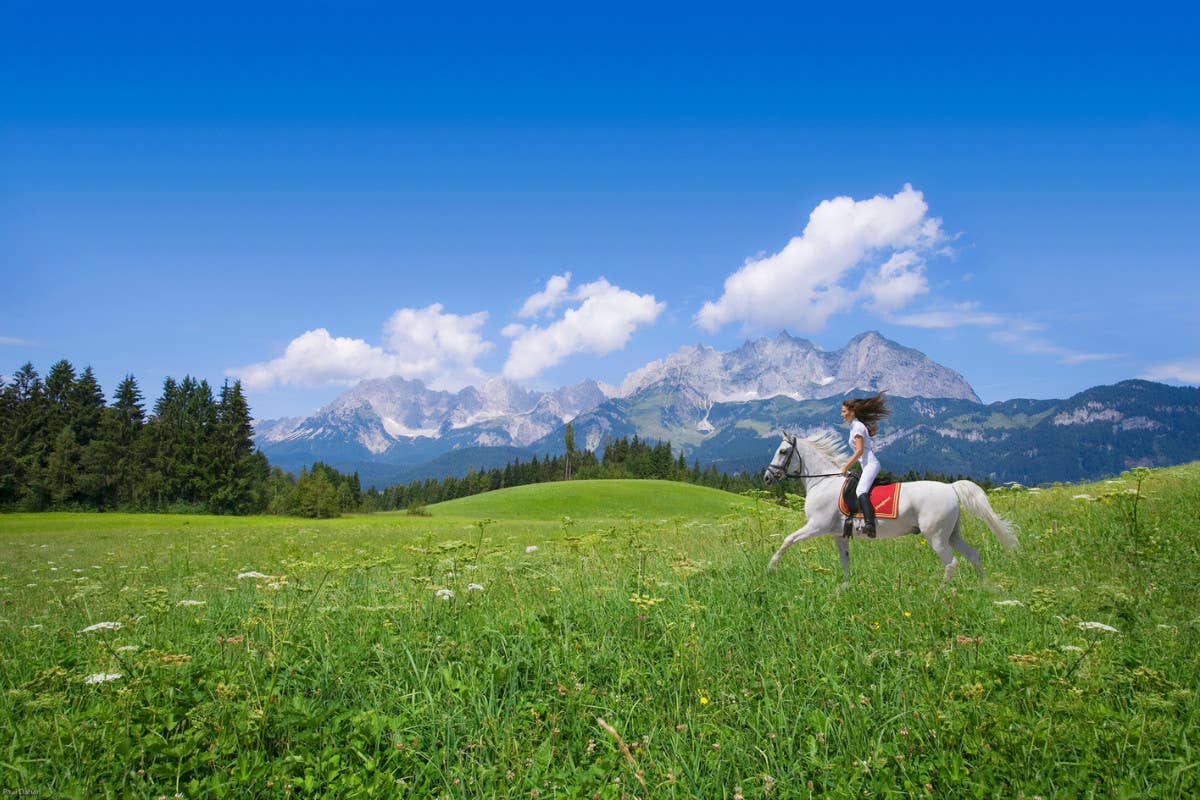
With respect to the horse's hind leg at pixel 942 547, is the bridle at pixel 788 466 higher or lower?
higher

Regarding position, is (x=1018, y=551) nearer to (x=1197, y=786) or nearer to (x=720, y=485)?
(x=1197, y=786)

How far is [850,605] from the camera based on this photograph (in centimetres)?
716

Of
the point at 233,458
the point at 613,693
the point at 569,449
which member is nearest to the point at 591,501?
the point at 233,458

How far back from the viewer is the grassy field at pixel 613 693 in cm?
399

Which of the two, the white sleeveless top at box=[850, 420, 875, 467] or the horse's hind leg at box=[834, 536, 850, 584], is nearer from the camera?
the horse's hind leg at box=[834, 536, 850, 584]

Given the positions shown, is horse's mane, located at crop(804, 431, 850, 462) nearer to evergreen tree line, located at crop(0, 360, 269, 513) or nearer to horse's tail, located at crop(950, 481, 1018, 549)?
horse's tail, located at crop(950, 481, 1018, 549)

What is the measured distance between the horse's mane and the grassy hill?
47325 millimetres

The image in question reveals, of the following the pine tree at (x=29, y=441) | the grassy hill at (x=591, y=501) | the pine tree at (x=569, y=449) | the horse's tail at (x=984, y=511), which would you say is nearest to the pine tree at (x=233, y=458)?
the pine tree at (x=29, y=441)

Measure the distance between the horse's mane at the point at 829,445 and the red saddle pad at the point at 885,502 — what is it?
1.30 metres

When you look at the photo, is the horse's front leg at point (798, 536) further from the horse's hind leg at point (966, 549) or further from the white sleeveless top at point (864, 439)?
the horse's hind leg at point (966, 549)

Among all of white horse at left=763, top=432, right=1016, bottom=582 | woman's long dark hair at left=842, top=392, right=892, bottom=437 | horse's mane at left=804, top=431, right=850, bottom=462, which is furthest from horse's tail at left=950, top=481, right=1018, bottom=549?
horse's mane at left=804, top=431, right=850, bottom=462

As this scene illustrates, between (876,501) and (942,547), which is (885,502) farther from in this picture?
(942,547)

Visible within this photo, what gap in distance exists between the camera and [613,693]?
200 inches

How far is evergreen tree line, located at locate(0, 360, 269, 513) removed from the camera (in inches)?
2800
